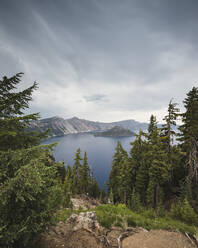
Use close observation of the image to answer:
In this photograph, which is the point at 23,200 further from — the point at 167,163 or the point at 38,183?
the point at 167,163

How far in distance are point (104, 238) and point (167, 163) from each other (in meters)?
16.5

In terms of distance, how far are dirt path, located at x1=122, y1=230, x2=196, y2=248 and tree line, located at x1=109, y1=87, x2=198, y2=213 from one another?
440 cm

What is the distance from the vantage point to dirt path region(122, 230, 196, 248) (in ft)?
13.0

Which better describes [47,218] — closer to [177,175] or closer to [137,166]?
[137,166]

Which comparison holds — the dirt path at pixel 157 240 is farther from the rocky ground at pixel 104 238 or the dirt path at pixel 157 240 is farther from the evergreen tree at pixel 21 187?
the evergreen tree at pixel 21 187

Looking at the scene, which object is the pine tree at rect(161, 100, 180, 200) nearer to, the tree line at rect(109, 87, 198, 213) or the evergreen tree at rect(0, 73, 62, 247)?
the tree line at rect(109, 87, 198, 213)

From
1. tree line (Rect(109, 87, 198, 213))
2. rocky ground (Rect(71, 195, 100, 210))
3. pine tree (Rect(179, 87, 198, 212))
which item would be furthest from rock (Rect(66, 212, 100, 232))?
pine tree (Rect(179, 87, 198, 212))

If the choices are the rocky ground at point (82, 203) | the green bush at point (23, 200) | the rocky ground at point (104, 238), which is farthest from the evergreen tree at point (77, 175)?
the green bush at point (23, 200)

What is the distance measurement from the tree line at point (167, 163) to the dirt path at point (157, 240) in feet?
14.4

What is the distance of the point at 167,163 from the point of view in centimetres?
1673

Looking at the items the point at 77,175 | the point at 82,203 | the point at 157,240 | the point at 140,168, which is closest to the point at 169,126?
the point at 140,168

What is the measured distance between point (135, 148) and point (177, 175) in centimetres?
764

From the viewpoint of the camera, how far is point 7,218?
3027 mm

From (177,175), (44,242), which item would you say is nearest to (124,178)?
(177,175)
